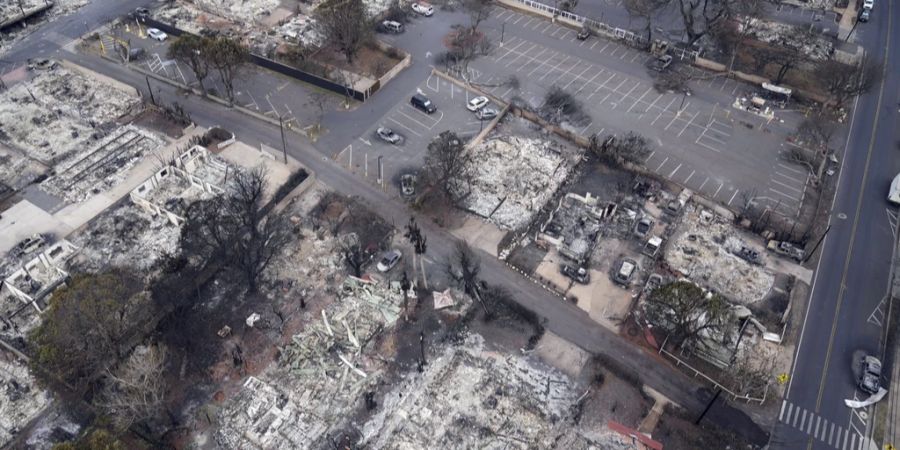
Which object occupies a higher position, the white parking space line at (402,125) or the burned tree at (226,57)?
the burned tree at (226,57)

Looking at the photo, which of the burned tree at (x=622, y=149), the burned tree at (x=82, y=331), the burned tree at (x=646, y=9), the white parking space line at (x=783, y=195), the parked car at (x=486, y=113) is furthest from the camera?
the burned tree at (x=646, y=9)

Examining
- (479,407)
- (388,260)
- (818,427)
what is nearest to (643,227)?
(818,427)

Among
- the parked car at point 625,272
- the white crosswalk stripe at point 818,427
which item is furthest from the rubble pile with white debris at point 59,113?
the white crosswalk stripe at point 818,427

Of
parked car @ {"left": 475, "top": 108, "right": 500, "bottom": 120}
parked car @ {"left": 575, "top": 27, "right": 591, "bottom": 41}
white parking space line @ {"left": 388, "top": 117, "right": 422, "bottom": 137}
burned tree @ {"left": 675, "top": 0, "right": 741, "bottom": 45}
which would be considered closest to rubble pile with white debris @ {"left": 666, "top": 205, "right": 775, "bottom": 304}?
parked car @ {"left": 475, "top": 108, "right": 500, "bottom": 120}

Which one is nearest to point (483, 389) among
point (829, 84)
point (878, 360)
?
point (878, 360)

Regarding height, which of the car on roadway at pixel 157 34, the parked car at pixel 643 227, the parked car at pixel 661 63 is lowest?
the parked car at pixel 643 227

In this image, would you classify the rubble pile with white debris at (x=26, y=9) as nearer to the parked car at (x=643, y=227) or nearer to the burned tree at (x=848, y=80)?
the parked car at (x=643, y=227)

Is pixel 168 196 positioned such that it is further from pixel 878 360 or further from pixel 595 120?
pixel 878 360
